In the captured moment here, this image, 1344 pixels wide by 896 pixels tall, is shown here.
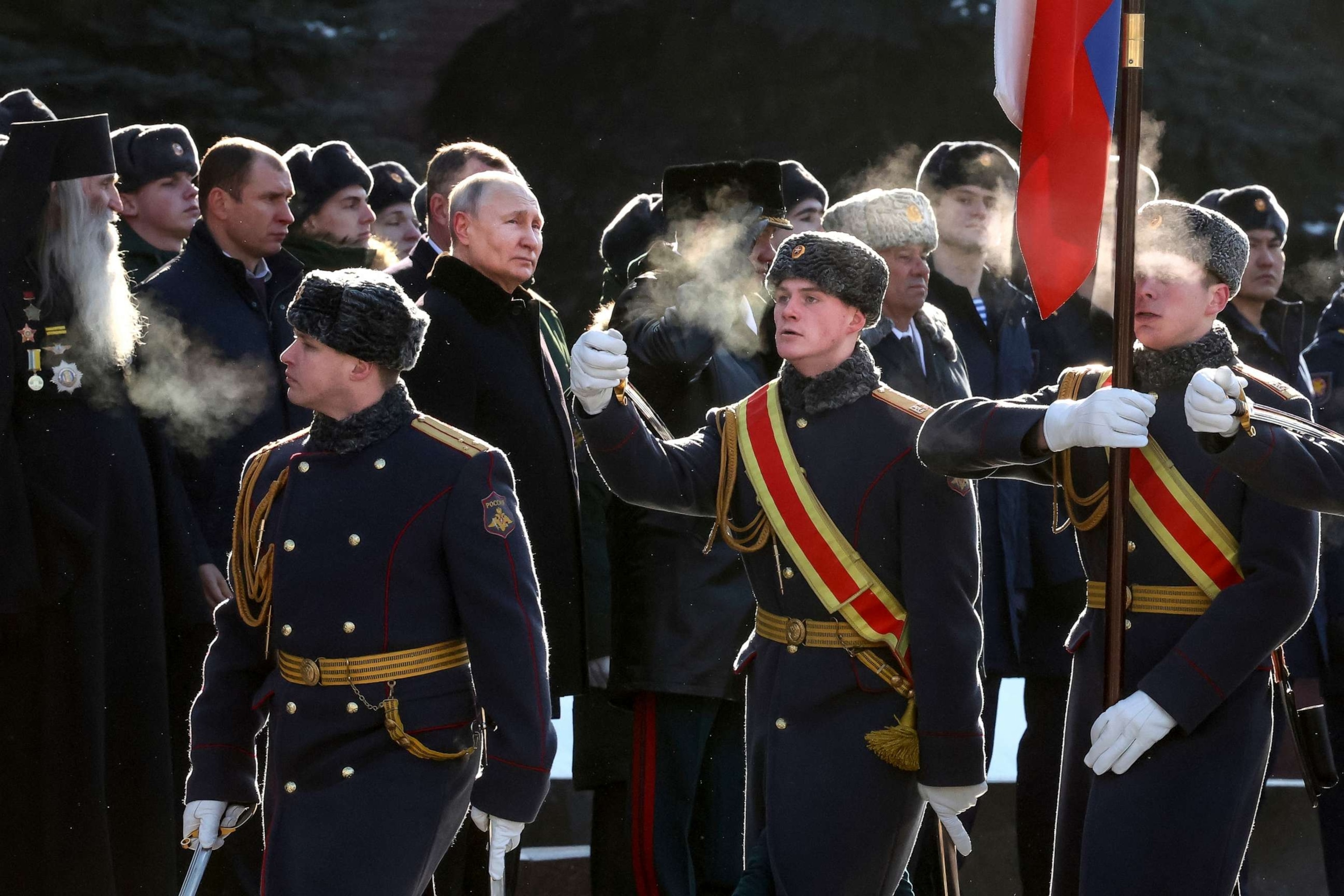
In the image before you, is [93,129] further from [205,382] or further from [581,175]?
[581,175]

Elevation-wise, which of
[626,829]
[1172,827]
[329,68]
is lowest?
[626,829]

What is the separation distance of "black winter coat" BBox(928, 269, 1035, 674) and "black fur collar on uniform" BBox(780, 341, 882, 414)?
2089mm

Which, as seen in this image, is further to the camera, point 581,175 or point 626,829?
point 581,175

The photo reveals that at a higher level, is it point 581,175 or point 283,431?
point 581,175

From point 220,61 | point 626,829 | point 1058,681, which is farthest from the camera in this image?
point 220,61

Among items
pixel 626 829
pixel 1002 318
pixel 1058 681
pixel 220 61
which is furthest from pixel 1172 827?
pixel 220 61

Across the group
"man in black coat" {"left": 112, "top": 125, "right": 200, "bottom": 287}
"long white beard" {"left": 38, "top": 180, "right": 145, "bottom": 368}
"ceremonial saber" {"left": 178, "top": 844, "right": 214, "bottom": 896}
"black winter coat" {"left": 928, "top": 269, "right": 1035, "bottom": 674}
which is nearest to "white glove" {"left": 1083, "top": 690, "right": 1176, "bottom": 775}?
"ceremonial saber" {"left": 178, "top": 844, "right": 214, "bottom": 896}

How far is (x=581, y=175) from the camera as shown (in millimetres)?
12883

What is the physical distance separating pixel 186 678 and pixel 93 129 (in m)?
1.74

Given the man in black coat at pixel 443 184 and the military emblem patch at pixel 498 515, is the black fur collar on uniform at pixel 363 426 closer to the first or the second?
the military emblem patch at pixel 498 515

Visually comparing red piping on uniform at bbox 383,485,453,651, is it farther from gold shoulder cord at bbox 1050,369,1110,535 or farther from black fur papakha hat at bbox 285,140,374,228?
black fur papakha hat at bbox 285,140,374,228

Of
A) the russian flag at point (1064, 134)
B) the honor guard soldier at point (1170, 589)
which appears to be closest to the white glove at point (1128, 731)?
the honor guard soldier at point (1170, 589)

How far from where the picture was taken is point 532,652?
4.56 meters

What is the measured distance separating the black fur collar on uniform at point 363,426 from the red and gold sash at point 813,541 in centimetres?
87
